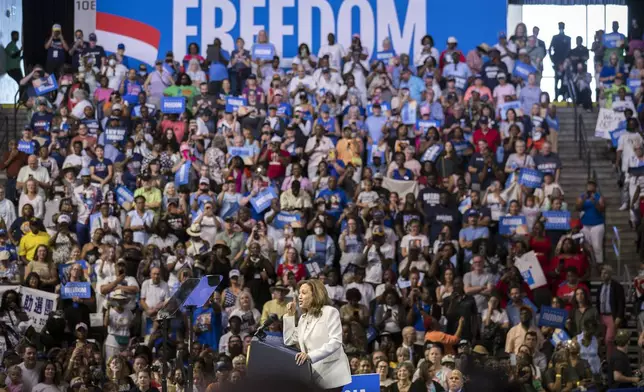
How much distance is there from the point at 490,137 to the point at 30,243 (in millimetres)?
7298

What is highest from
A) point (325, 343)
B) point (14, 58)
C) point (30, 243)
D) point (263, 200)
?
point (14, 58)

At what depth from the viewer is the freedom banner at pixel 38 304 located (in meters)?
16.1

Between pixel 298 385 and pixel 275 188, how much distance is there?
608 inches

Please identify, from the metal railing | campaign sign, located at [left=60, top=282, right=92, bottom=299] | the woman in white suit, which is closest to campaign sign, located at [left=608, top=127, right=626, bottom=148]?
the metal railing

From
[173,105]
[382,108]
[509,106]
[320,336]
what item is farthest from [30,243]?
[320,336]

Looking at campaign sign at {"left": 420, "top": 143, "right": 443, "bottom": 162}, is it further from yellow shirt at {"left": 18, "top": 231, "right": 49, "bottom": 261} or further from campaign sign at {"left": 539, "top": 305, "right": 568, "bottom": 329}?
yellow shirt at {"left": 18, "top": 231, "right": 49, "bottom": 261}

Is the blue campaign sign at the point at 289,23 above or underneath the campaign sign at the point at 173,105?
above

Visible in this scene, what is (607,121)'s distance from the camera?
68.3 feet

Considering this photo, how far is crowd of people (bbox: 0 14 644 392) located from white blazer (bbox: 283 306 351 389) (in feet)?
15.9

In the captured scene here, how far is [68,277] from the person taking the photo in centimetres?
1666

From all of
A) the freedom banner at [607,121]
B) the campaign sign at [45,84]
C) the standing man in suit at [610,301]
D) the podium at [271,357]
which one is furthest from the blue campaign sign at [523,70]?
the podium at [271,357]

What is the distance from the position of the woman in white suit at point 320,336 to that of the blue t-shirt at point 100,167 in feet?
37.7

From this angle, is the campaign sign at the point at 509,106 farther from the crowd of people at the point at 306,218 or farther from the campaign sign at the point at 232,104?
the campaign sign at the point at 232,104

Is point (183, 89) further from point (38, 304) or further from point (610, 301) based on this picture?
point (610, 301)
